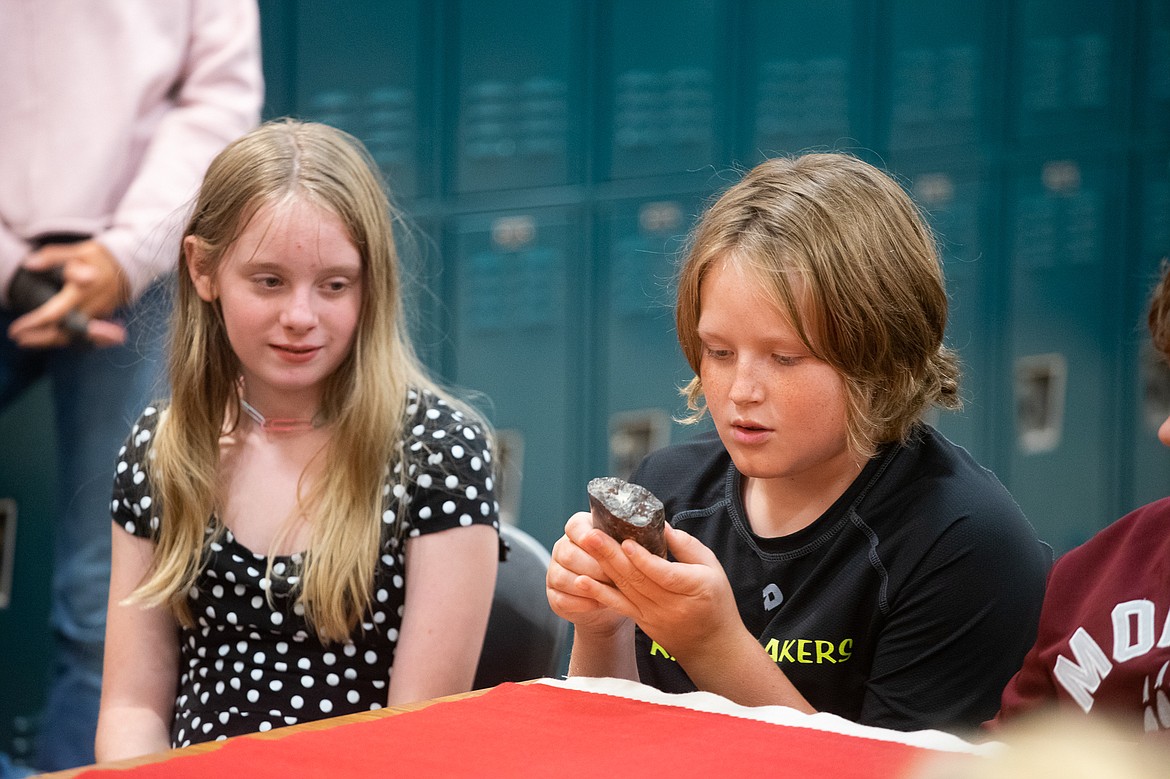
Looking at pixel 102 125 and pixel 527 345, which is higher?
pixel 102 125

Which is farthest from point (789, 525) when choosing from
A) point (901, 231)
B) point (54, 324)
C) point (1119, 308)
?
point (1119, 308)

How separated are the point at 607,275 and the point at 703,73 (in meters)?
0.55

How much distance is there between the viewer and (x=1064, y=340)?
13.5ft

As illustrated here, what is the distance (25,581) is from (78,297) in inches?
27.1

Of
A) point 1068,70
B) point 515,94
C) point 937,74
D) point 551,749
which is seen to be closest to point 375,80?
point 515,94

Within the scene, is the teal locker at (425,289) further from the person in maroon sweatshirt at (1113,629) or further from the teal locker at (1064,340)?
the person in maroon sweatshirt at (1113,629)

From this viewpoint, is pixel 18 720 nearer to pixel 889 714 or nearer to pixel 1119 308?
pixel 889 714

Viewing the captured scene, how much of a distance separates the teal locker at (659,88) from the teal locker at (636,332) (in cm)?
10

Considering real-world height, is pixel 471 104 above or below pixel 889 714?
above

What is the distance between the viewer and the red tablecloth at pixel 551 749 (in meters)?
0.88

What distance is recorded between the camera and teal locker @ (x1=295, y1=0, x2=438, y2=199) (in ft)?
9.48

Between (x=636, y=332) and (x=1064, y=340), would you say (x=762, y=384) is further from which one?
(x=1064, y=340)

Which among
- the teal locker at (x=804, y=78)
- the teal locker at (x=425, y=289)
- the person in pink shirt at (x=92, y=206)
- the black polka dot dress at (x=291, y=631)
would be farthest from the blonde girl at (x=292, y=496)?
the teal locker at (x=804, y=78)

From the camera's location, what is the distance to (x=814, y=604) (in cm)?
131
